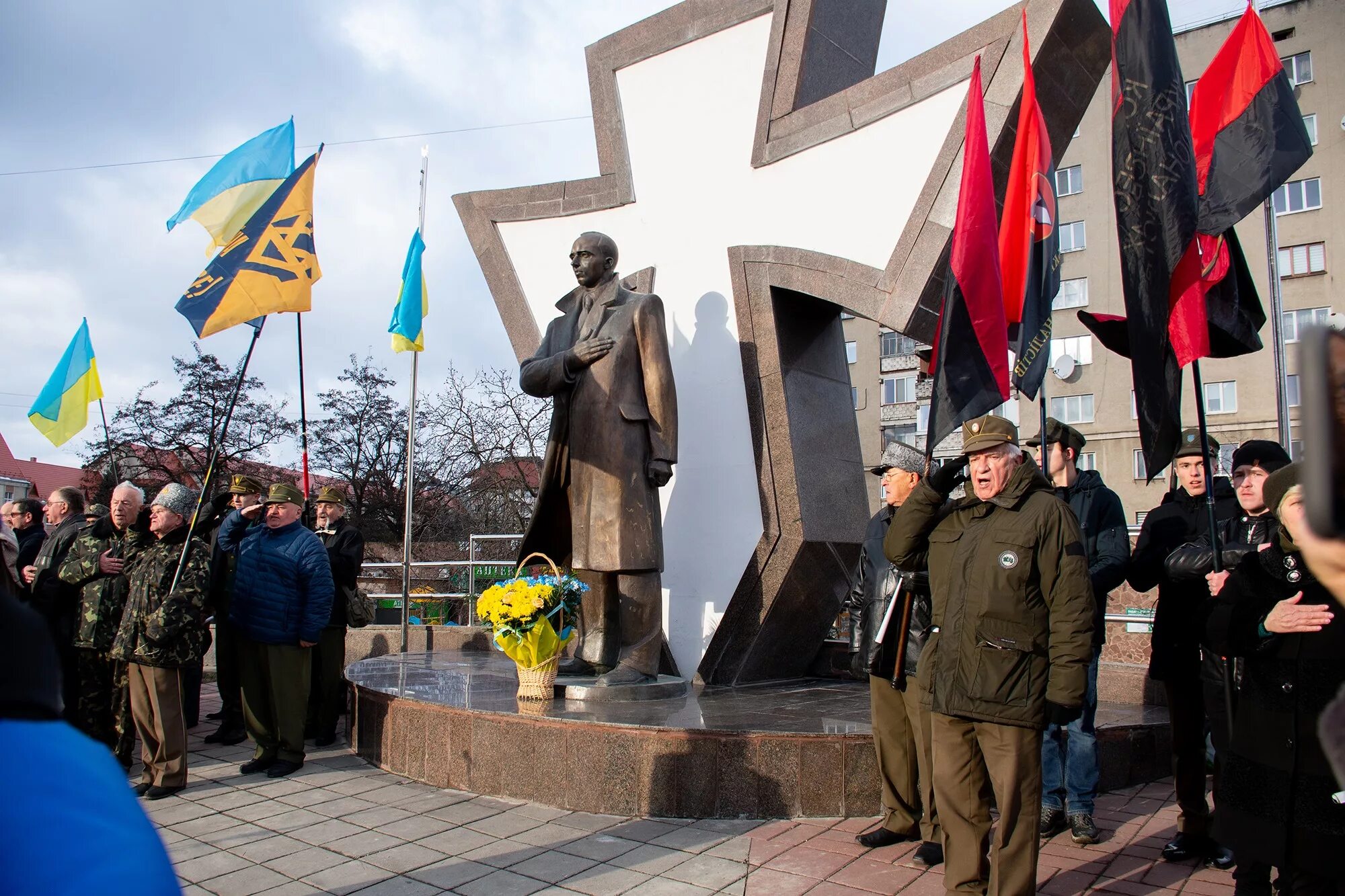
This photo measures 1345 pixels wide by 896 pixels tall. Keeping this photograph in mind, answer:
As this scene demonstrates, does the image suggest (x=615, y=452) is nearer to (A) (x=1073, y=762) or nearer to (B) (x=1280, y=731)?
(A) (x=1073, y=762)

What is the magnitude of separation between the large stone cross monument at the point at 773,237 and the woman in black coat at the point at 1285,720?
3436 millimetres

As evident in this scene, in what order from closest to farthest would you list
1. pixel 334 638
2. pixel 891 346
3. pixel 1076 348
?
pixel 334 638, pixel 1076 348, pixel 891 346

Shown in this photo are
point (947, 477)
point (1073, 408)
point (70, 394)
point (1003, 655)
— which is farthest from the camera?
point (1073, 408)

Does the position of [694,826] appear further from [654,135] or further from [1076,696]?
[654,135]

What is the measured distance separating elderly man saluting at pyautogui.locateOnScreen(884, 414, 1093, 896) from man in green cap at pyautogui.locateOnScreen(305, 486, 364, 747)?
4.83 metres

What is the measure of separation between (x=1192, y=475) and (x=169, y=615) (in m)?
5.26

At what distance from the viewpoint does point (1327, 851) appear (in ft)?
9.31

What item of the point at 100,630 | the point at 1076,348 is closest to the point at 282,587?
the point at 100,630

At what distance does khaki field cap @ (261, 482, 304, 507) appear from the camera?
632 cm

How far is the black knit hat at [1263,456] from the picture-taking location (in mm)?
4035

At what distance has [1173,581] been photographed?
4.41m

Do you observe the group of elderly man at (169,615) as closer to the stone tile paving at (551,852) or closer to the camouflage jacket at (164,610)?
the camouflage jacket at (164,610)

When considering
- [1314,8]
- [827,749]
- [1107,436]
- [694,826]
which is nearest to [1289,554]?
[827,749]

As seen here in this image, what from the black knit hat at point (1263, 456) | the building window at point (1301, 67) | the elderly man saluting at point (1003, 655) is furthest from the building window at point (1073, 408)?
the elderly man saluting at point (1003, 655)
